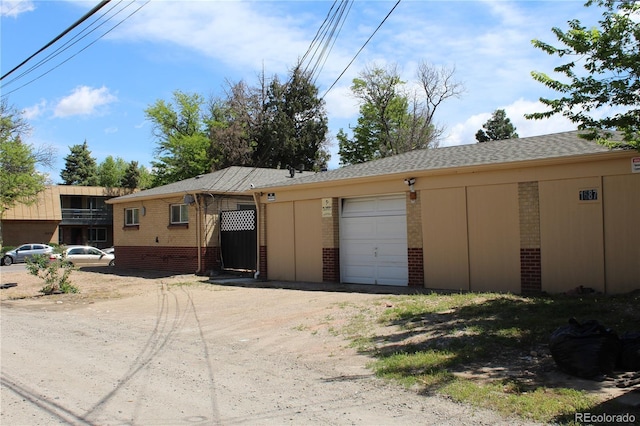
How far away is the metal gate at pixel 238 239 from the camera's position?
1909 cm

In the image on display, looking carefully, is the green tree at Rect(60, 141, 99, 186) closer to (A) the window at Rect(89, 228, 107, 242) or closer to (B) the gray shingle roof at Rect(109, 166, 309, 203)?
(A) the window at Rect(89, 228, 107, 242)

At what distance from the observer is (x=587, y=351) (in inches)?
226

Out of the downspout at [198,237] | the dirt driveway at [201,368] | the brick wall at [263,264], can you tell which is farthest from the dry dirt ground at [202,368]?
the downspout at [198,237]

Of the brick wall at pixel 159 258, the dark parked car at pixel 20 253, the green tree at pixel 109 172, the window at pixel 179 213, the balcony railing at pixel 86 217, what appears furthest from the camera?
the green tree at pixel 109 172

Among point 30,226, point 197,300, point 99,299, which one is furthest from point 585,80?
point 30,226

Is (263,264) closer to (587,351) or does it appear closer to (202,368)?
(202,368)

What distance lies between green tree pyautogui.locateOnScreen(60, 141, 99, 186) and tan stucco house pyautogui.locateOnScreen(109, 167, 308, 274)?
2494 inches

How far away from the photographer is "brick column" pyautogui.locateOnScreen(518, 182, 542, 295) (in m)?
11.7

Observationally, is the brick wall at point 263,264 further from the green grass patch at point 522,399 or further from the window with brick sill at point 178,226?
the green grass patch at point 522,399

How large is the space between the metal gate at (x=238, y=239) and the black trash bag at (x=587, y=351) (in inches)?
541

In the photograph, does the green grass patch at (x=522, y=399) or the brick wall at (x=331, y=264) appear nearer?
the green grass patch at (x=522, y=399)

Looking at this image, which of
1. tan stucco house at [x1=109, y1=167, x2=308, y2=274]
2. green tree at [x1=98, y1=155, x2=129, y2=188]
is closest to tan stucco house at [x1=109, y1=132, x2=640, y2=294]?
tan stucco house at [x1=109, y1=167, x2=308, y2=274]

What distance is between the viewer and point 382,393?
5699 millimetres

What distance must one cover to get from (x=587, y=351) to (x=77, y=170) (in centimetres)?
8692
